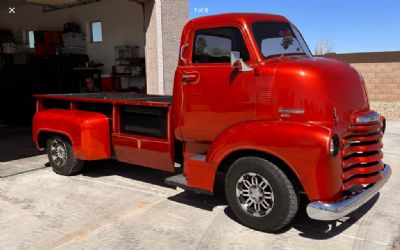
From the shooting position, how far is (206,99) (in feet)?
17.0

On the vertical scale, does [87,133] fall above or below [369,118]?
below

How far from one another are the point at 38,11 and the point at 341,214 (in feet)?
Answer: 47.5

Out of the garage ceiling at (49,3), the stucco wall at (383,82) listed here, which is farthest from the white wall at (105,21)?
the stucco wall at (383,82)

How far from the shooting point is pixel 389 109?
16.1 m

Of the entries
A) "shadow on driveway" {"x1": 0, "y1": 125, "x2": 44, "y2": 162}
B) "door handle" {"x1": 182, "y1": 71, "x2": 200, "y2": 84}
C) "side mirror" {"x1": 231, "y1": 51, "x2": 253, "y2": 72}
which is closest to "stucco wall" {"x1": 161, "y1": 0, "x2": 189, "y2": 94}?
"shadow on driveway" {"x1": 0, "y1": 125, "x2": 44, "y2": 162}

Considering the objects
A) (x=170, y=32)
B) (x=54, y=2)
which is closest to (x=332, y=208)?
(x=170, y=32)

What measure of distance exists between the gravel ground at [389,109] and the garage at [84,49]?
847cm

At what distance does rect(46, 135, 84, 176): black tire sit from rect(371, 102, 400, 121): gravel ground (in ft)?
38.0

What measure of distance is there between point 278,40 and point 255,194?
191 centimetres

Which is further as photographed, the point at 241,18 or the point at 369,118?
the point at 241,18

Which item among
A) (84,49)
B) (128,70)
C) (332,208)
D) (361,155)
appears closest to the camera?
(332,208)

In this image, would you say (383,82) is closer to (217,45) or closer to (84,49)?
(84,49)

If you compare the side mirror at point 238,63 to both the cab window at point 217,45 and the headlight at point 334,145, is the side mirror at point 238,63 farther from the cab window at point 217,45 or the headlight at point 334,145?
the headlight at point 334,145

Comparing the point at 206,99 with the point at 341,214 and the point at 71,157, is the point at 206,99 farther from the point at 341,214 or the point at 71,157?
the point at 71,157
